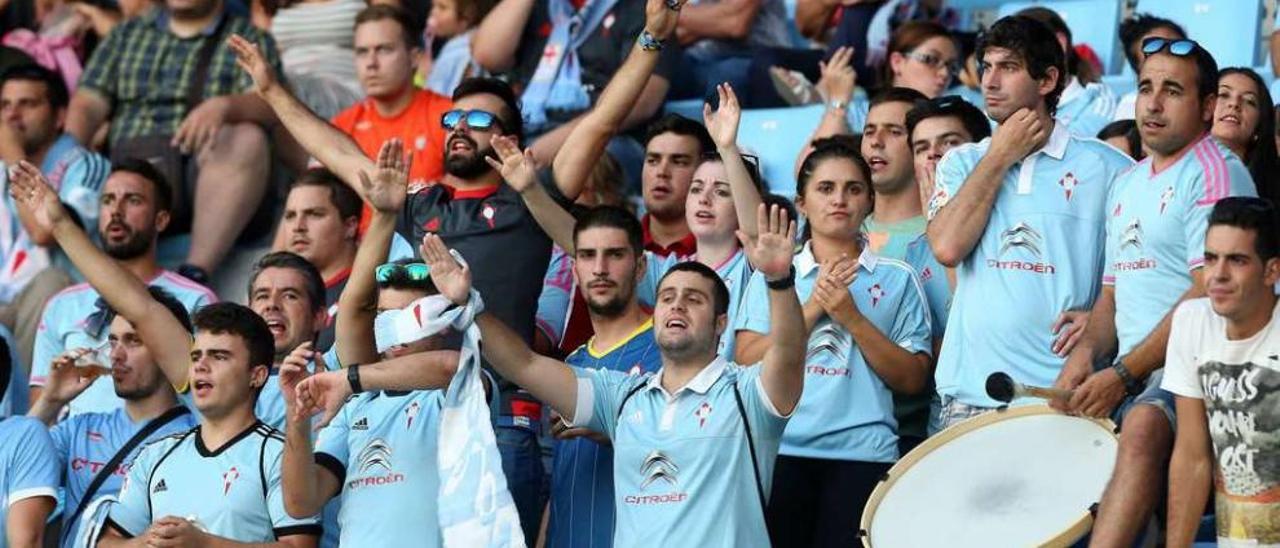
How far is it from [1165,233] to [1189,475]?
2.84 ft

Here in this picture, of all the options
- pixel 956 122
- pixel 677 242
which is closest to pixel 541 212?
pixel 677 242

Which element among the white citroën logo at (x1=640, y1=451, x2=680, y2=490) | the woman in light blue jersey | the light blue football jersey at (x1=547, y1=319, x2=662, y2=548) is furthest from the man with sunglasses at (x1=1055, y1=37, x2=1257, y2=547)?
the light blue football jersey at (x1=547, y1=319, x2=662, y2=548)

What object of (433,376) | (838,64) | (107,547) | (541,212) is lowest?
(107,547)

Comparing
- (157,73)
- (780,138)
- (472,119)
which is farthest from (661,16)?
(157,73)

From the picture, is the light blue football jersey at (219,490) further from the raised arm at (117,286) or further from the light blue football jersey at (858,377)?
the light blue football jersey at (858,377)

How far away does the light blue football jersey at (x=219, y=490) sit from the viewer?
8.18 meters

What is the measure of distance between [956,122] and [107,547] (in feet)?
Result: 10.8

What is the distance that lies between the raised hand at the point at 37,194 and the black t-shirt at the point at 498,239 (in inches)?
60.4

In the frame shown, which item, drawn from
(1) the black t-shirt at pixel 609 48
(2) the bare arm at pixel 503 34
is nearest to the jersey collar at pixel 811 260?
(1) the black t-shirt at pixel 609 48

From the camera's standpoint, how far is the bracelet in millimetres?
8883

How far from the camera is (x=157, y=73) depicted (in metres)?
11.9

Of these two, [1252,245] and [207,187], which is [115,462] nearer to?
[207,187]

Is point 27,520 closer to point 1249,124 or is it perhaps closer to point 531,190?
point 531,190

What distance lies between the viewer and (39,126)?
11938 mm
